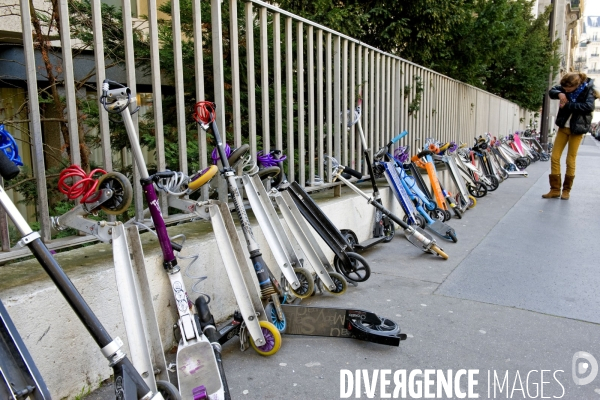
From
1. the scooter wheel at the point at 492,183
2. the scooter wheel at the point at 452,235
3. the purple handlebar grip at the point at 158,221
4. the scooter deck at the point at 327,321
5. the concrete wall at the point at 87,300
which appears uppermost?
the purple handlebar grip at the point at 158,221

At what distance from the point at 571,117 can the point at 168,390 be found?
8.23 m

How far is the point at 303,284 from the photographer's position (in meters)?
3.75

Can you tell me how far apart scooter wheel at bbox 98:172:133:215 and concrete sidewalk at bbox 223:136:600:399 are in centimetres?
112

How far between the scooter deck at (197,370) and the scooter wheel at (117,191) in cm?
79

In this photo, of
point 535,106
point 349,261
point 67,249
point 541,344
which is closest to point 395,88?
point 349,261

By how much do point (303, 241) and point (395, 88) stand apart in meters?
3.81

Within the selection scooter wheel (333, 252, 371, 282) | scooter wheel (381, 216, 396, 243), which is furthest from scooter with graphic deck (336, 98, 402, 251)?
scooter wheel (333, 252, 371, 282)

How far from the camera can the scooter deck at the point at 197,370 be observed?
2520mm

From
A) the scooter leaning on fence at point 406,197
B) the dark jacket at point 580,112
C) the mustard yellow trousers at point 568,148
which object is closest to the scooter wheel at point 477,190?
the mustard yellow trousers at point 568,148

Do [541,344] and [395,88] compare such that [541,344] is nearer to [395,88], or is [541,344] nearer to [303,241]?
[303,241]

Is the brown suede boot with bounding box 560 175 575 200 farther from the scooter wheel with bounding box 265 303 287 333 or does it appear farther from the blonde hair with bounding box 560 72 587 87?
the scooter wheel with bounding box 265 303 287 333

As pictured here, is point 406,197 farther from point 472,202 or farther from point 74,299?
point 74,299

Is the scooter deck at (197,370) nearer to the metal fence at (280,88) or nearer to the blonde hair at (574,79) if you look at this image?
the metal fence at (280,88)

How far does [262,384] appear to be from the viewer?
9.20 feet
